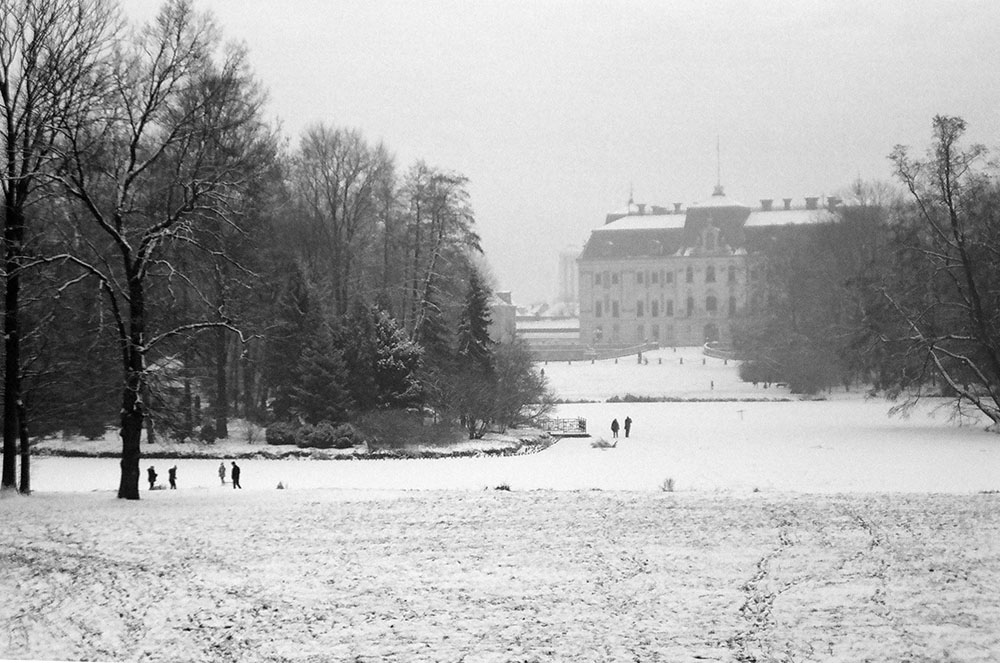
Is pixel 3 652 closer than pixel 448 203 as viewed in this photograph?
Yes

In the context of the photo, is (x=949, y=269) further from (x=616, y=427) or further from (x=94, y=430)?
(x=94, y=430)

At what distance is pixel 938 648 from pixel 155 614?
5887 millimetres

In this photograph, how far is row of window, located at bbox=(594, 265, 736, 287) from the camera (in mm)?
83625

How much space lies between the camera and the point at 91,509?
472 inches

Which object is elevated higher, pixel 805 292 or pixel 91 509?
pixel 805 292

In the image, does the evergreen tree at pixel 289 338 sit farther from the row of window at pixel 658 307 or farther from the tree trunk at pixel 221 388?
the row of window at pixel 658 307

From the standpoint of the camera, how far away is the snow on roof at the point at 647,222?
88.2 meters

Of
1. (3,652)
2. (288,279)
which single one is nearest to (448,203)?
(288,279)

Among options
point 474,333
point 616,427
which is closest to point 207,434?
point 474,333

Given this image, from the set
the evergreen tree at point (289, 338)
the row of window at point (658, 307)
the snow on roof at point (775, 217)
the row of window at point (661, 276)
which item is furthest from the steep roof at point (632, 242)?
the evergreen tree at point (289, 338)

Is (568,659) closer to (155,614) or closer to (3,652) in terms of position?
(155,614)

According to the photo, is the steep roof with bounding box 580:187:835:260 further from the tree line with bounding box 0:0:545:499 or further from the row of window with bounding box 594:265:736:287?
the tree line with bounding box 0:0:545:499

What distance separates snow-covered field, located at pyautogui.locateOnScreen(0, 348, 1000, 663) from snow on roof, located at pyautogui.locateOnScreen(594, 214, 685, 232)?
3031 inches

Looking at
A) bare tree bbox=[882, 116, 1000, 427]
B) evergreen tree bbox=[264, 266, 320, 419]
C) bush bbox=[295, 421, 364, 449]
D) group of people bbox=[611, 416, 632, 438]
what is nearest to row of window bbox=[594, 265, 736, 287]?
group of people bbox=[611, 416, 632, 438]
